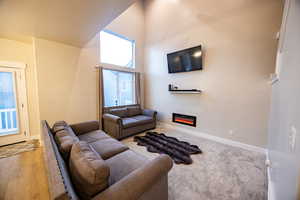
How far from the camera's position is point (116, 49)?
445 cm

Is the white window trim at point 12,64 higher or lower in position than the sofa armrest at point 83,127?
higher

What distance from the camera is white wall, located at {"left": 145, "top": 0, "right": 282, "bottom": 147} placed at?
2.53 m

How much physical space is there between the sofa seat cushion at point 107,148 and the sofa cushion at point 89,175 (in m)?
0.74

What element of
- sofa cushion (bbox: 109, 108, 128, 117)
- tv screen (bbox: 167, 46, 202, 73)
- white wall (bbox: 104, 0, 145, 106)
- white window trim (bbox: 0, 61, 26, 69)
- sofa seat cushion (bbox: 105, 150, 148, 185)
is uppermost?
white wall (bbox: 104, 0, 145, 106)

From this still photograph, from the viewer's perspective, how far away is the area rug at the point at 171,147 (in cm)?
237

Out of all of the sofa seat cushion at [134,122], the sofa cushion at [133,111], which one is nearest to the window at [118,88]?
the sofa cushion at [133,111]

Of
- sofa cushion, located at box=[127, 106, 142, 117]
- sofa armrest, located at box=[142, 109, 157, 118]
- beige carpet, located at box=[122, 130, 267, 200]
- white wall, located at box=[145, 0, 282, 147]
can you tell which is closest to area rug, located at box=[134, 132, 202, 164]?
beige carpet, located at box=[122, 130, 267, 200]

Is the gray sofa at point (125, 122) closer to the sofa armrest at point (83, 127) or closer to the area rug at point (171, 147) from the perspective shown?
the area rug at point (171, 147)

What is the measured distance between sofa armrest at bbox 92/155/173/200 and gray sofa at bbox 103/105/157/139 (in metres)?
2.18

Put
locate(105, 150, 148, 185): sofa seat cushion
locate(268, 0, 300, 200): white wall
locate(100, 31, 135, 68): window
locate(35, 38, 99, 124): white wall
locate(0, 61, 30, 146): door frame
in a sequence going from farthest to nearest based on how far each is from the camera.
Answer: locate(100, 31, 135, 68): window < locate(0, 61, 30, 146): door frame < locate(35, 38, 99, 124): white wall < locate(105, 150, 148, 185): sofa seat cushion < locate(268, 0, 300, 200): white wall

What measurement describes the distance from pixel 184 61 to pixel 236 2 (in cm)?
171

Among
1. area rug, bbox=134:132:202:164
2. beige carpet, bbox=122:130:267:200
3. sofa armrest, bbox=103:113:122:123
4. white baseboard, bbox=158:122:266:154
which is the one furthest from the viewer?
sofa armrest, bbox=103:113:122:123

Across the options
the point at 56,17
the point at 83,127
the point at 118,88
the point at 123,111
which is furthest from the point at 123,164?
the point at 118,88

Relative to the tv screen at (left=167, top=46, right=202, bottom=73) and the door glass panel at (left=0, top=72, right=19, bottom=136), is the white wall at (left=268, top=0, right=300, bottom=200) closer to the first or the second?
the tv screen at (left=167, top=46, right=202, bottom=73)
